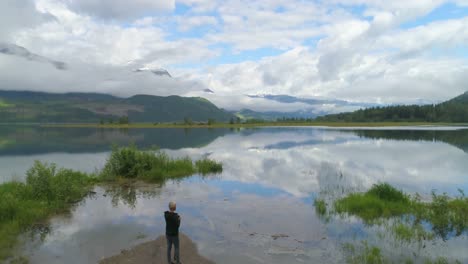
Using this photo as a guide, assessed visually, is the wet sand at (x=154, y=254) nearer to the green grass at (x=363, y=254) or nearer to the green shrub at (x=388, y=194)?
the green grass at (x=363, y=254)

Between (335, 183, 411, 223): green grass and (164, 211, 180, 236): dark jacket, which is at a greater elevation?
(164, 211, 180, 236): dark jacket

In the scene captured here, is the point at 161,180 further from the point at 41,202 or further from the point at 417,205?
the point at 417,205

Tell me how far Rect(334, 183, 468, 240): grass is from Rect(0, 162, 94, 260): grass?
2027 cm

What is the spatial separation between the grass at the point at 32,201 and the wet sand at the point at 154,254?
5.41 m

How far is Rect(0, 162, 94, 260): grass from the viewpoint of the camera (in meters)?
18.5

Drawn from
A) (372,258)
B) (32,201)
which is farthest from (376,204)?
(32,201)

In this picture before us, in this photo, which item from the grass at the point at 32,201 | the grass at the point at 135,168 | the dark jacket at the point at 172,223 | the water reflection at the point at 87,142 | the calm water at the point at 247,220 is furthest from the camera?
the water reflection at the point at 87,142

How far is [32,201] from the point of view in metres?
23.2

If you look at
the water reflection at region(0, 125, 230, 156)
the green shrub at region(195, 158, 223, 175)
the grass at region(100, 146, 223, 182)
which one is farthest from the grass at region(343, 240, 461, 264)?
the water reflection at region(0, 125, 230, 156)

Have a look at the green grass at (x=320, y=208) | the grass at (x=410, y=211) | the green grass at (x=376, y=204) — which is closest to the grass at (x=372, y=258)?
the grass at (x=410, y=211)

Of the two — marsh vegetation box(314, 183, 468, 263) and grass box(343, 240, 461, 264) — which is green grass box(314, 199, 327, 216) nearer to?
marsh vegetation box(314, 183, 468, 263)

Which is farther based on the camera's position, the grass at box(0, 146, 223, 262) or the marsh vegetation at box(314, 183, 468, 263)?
the grass at box(0, 146, 223, 262)

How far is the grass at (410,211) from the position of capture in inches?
762

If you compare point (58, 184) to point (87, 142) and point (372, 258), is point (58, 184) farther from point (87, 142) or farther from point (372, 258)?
point (87, 142)
